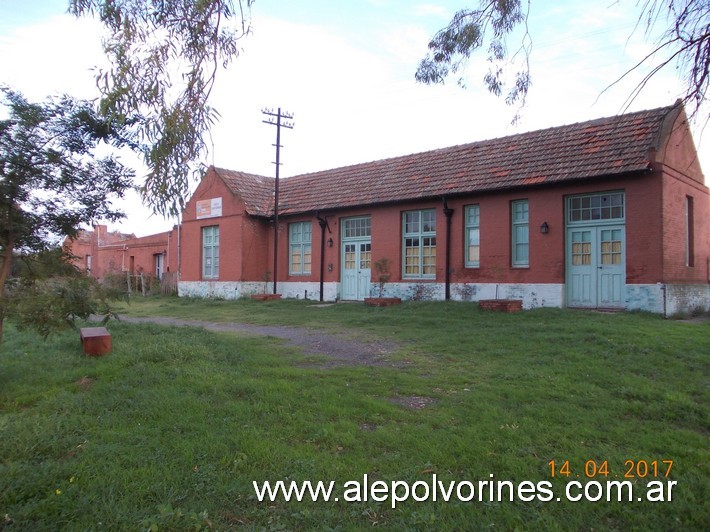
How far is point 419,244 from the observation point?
1744 centimetres

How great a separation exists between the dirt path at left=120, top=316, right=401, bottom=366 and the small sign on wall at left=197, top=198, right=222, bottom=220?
11.4 meters

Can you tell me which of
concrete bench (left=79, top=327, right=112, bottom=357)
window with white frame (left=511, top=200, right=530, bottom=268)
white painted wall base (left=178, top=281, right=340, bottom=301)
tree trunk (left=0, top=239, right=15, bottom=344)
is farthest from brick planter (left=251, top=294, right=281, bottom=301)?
tree trunk (left=0, top=239, right=15, bottom=344)

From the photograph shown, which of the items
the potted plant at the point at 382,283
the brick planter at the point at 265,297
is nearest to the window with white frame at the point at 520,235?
the potted plant at the point at 382,283

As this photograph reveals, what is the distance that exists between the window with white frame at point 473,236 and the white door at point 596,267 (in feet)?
8.92

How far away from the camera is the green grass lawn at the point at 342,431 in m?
3.33

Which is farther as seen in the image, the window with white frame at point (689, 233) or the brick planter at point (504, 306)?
the window with white frame at point (689, 233)

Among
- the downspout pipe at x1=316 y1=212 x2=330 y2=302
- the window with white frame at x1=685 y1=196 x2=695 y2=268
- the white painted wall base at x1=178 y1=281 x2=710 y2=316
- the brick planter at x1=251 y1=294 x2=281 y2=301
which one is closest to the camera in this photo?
the white painted wall base at x1=178 y1=281 x2=710 y2=316

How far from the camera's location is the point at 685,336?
895 cm

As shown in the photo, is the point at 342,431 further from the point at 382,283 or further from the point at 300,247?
the point at 300,247

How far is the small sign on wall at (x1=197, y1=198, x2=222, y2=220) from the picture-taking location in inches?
910

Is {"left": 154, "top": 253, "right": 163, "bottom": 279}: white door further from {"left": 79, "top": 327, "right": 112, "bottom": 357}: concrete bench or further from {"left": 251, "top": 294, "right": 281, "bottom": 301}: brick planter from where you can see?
{"left": 79, "top": 327, "right": 112, "bottom": 357}: concrete bench

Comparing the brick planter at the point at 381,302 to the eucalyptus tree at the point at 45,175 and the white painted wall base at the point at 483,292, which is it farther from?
the eucalyptus tree at the point at 45,175

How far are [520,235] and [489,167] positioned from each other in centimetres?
254

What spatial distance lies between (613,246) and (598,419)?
986 cm
